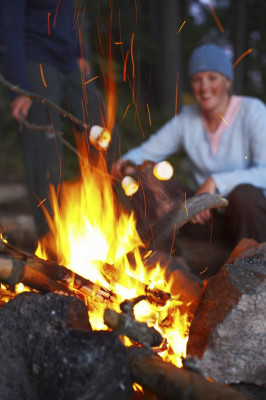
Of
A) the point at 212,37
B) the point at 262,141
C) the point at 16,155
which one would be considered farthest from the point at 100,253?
the point at 212,37

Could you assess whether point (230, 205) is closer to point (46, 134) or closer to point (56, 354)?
point (46, 134)

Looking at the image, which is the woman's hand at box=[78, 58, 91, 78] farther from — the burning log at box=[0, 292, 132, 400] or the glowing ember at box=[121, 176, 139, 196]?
the burning log at box=[0, 292, 132, 400]

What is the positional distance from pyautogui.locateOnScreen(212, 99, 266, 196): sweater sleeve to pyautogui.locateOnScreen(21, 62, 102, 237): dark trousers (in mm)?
1169

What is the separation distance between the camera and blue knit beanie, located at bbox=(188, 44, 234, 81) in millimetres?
3554

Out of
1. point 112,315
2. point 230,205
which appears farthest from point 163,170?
point 112,315

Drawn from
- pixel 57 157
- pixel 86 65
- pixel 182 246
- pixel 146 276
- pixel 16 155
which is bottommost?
pixel 16 155

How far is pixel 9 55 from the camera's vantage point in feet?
10.8

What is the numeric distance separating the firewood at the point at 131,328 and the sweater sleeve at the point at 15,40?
6.49ft

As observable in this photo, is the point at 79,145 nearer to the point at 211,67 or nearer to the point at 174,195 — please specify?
the point at 174,195

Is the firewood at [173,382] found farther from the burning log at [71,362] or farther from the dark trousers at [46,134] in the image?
the dark trousers at [46,134]

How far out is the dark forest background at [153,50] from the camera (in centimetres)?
932

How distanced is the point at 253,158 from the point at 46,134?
1605mm

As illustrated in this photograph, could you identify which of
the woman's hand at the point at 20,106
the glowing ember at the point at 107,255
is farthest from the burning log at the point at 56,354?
the woman's hand at the point at 20,106

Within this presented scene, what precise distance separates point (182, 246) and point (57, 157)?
4.12ft
